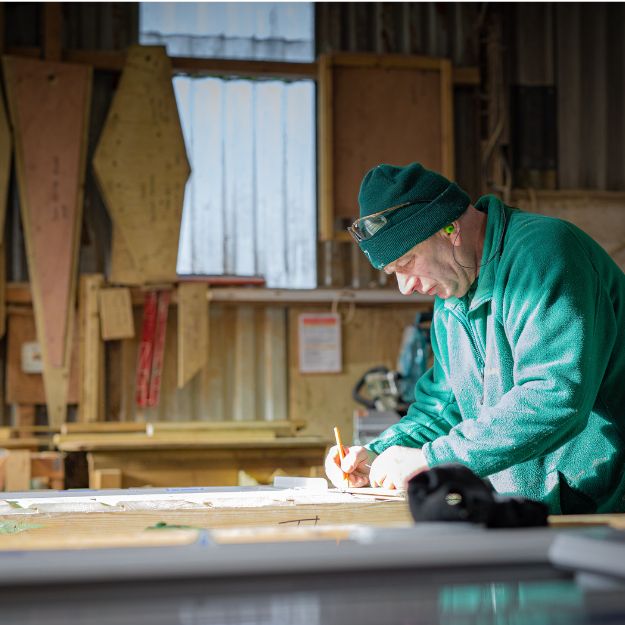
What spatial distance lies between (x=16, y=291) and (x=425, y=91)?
13.2ft

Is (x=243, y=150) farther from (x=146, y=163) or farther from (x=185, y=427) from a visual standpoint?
(x=185, y=427)

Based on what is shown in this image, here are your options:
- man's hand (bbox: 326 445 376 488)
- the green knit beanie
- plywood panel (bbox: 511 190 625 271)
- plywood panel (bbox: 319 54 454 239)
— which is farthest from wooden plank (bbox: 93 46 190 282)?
the green knit beanie

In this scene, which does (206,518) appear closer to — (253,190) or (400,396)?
(400,396)

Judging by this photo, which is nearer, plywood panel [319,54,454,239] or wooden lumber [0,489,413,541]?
wooden lumber [0,489,413,541]

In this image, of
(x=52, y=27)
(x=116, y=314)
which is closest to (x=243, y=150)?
(x=116, y=314)

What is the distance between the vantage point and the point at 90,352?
7.57 m

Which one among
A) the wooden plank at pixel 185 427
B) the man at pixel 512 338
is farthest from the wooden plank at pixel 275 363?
the man at pixel 512 338

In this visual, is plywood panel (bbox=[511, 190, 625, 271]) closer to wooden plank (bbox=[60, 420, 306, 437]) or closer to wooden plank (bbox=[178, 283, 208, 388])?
wooden plank (bbox=[178, 283, 208, 388])

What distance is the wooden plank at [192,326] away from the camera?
7.57 metres

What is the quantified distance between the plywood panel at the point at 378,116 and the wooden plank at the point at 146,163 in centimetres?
133

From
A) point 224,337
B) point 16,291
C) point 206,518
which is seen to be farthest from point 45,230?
point 206,518

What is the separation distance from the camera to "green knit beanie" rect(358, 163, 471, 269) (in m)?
2.27

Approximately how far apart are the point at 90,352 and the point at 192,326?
0.89 metres

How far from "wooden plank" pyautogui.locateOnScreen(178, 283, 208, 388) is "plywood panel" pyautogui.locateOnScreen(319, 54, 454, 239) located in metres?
1.33
